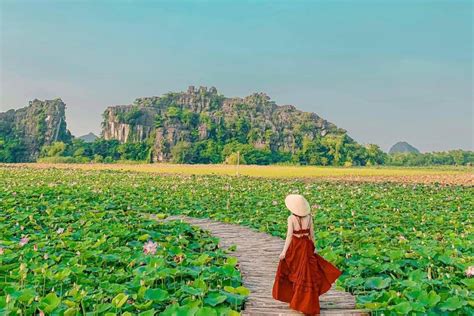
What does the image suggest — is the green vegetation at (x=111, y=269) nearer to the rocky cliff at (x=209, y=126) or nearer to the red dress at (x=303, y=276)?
the red dress at (x=303, y=276)

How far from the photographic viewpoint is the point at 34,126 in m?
68.9

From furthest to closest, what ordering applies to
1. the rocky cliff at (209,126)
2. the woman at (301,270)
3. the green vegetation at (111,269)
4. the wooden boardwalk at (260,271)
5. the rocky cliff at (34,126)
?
the rocky cliff at (209,126) → the rocky cliff at (34,126) → the wooden boardwalk at (260,271) → the woman at (301,270) → the green vegetation at (111,269)

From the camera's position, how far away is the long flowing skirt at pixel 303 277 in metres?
3.51

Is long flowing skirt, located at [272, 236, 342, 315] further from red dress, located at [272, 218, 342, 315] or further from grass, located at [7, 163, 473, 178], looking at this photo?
grass, located at [7, 163, 473, 178]

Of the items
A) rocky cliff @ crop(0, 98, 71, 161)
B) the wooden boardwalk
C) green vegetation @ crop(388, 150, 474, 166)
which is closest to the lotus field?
the wooden boardwalk

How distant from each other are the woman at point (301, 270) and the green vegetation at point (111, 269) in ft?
1.14

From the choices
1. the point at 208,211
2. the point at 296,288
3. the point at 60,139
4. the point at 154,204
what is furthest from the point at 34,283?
the point at 60,139

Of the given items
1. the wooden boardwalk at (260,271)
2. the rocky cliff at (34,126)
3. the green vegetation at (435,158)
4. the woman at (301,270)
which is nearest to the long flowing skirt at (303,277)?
the woman at (301,270)

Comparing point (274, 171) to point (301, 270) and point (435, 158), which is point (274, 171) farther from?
point (435, 158)

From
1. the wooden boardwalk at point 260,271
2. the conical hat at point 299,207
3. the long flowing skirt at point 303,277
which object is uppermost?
the conical hat at point 299,207

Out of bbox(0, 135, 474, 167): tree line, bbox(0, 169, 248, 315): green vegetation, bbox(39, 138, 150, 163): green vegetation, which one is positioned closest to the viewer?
bbox(0, 169, 248, 315): green vegetation

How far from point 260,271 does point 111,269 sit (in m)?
1.52

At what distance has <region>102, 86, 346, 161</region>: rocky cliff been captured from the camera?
232ft

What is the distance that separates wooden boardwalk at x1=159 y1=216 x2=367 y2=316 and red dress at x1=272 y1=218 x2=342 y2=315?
0.12m
